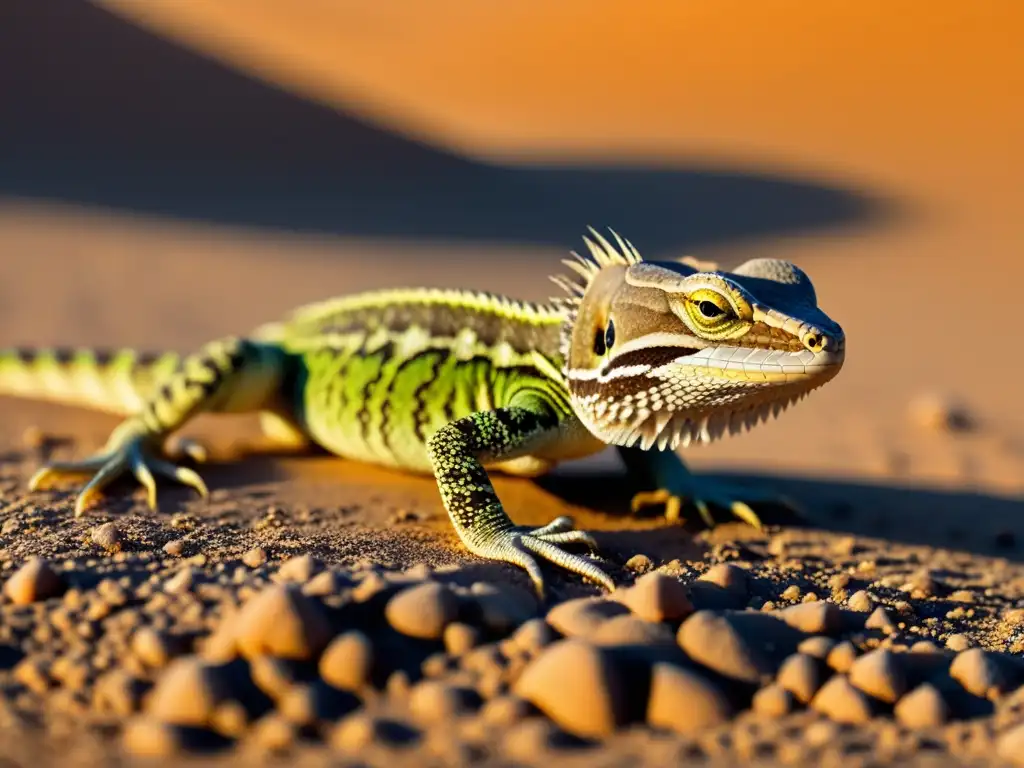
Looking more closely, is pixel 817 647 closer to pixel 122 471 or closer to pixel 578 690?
pixel 578 690

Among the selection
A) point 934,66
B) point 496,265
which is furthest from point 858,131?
point 496,265

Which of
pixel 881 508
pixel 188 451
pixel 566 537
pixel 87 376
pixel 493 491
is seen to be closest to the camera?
pixel 566 537

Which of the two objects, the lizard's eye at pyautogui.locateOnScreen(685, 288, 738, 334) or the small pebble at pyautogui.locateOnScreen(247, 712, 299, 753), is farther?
the lizard's eye at pyautogui.locateOnScreen(685, 288, 738, 334)

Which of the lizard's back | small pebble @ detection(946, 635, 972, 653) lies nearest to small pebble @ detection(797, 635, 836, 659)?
small pebble @ detection(946, 635, 972, 653)

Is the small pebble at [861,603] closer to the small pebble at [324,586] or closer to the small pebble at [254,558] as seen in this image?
the small pebble at [324,586]

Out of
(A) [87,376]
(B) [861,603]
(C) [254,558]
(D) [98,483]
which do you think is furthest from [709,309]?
(A) [87,376]

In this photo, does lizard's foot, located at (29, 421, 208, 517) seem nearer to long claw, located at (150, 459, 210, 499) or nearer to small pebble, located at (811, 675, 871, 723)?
long claw, located at (150, 459, 210, 499)

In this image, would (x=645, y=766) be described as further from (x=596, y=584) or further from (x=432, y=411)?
(x=432, y=411)
